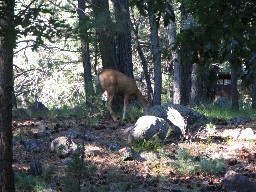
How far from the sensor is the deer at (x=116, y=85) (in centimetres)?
1271

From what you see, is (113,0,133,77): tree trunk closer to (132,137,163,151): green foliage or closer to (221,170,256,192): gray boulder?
(132,137,163,151): green foliage

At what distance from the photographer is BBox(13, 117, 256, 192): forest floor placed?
25.4ft

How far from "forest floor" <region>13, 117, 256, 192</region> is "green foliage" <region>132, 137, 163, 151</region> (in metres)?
0.09

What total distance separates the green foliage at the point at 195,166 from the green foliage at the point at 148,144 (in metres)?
0.94

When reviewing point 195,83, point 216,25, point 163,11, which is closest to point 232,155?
point 216,25

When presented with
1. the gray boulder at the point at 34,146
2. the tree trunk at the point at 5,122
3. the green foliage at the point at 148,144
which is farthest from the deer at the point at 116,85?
the tree trunk at the point at 5,122

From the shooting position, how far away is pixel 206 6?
17.9ft

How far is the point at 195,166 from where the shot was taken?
8.30m

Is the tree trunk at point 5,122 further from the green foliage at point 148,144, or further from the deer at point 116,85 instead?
the deer at point 116,85

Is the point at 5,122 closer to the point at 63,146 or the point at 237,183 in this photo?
the point at 63,146

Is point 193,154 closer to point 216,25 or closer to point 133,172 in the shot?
point 133,172

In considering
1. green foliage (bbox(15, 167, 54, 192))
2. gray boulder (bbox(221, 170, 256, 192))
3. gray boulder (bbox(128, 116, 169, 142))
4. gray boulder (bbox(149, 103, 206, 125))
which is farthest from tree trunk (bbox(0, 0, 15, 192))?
gray boulder (bbox(149, 103, 206, 125))

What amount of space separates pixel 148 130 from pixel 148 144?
310 millimetres

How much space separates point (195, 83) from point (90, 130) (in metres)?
9.28
